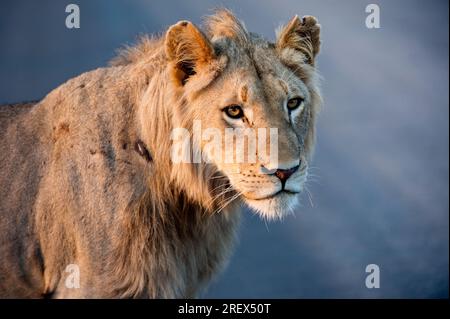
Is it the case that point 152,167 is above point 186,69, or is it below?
below

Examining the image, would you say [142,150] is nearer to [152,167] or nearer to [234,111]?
[152,167]

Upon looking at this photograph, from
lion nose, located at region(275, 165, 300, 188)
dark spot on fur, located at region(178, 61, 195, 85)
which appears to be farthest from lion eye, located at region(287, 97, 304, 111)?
dark spot on fur, located at region(178, 61, 195, 85)

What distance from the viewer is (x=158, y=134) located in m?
3.98

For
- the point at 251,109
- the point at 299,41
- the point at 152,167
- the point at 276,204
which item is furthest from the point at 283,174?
the point at 299,41

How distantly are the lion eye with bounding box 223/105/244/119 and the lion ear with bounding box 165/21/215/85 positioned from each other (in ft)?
0.96

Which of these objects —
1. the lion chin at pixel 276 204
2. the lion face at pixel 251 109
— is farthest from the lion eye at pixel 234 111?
the lion chin at pixel 276 204

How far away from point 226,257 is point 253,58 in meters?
1.35

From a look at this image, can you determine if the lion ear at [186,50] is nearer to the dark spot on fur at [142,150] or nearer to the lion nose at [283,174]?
the dark spot on fur at [142,150]

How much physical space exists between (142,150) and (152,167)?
111 millimetres

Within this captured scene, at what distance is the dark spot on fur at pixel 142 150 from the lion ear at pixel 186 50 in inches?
16.1

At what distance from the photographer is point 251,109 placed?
12.3ft

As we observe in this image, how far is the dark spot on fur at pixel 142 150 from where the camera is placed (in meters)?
4.02

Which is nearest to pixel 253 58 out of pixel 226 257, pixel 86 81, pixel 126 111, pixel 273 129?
pixel 273 129
